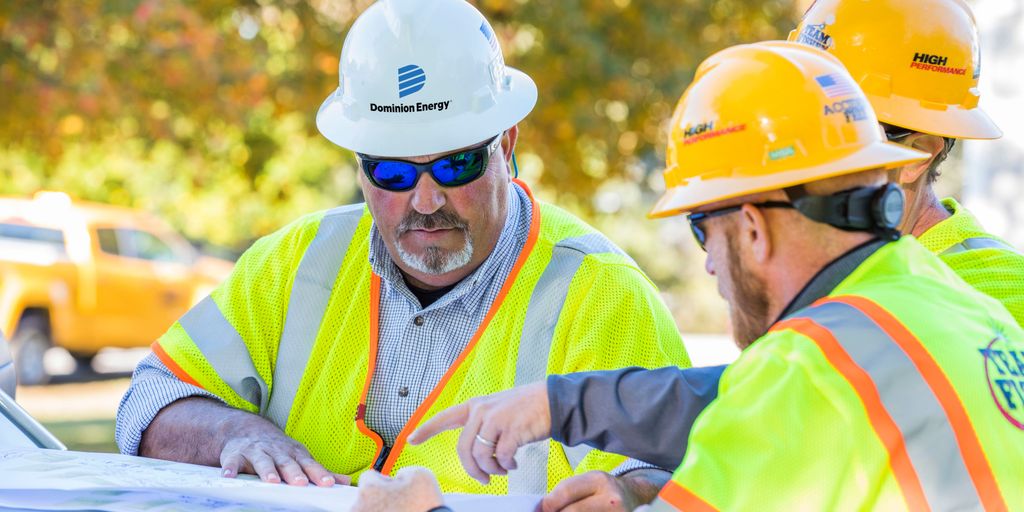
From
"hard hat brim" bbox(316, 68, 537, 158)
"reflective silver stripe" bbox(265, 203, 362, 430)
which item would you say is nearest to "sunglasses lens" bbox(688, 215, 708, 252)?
"hard hat brim" bbox(316, 68, 537, 158)

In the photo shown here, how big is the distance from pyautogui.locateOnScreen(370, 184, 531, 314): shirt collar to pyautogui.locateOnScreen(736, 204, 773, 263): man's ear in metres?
1.16

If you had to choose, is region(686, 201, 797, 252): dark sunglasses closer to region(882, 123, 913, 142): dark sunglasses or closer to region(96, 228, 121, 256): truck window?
region(882, 123, 913, 142): dark sunglasses

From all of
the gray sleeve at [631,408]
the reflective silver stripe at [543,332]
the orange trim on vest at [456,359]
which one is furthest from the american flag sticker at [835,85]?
the orange trim on vest at [456,359]

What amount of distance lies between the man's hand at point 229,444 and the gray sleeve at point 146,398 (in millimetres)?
17

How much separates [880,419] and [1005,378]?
0.24 metres

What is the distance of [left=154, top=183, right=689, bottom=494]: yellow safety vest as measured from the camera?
282 centimetres

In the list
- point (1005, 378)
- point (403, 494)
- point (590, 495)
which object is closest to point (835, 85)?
point (1005, 378)

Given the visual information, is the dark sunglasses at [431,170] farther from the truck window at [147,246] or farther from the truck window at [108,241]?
the truck window at [147,246]

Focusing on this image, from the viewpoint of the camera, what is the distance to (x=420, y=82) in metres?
3.08

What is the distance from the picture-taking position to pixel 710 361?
14211 mm

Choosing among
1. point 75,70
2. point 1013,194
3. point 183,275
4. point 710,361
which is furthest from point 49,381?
point 1013,194

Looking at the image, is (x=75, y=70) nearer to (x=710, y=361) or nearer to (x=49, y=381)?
(x=49, y=381)

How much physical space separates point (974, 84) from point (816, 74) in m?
1.38

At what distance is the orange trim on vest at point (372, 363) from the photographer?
2.95 metres
